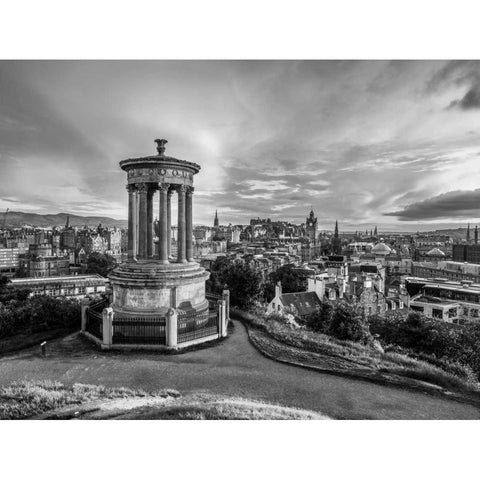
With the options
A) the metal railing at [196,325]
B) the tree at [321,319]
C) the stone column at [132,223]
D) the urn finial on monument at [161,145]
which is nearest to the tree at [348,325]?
the tree at [321,319]

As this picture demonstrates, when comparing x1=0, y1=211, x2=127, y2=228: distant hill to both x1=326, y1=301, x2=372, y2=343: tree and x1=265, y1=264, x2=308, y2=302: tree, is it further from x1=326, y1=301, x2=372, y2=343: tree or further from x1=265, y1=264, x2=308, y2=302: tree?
x1=265, y1=264, x2=308, y2=302: tree

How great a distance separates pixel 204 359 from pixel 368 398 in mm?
3138

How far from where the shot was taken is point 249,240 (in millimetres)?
44250

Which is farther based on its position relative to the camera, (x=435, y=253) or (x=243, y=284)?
(x=435, y=253)

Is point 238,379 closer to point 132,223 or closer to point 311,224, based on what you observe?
point 132,223

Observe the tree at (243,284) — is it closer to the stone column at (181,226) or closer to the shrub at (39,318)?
the stone column at (181,226)

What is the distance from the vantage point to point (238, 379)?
6215mm

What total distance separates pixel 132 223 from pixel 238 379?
16.2 feet

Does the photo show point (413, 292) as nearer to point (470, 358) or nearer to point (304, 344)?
point (470, 358)

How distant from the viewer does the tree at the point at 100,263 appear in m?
36.9

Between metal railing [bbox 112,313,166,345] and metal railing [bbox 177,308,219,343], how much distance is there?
416mm

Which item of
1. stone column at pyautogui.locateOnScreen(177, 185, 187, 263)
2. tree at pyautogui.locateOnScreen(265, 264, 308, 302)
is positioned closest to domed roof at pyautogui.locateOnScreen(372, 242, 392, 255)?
tree at pyautogui.locateOnScreen(265, 264, 308, 302)

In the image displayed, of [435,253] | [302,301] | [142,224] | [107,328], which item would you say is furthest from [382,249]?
[107,328]

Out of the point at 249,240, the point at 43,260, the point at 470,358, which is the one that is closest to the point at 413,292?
the point at 249,240
